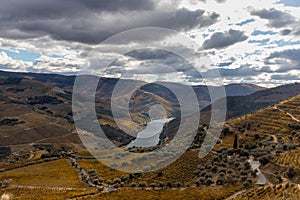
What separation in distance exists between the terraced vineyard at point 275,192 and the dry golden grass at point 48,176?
114 feet

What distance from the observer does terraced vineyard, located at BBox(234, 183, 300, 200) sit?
163 ft

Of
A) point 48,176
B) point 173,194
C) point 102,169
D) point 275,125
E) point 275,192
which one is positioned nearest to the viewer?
point 275,192

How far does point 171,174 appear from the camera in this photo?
234 ft

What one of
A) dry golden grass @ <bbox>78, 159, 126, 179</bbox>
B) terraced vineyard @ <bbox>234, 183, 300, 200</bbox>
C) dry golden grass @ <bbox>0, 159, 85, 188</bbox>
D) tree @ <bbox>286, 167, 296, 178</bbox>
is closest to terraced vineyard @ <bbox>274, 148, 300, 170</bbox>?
tree @ <bbox>286, 167, 296, 178</bbox>

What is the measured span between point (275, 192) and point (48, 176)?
5323 cm

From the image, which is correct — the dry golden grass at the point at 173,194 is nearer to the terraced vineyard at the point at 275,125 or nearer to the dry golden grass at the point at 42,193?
the dry golden grass at the point at 42,193

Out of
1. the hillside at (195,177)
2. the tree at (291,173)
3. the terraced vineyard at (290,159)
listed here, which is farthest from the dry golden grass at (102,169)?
the tree at (291,173)

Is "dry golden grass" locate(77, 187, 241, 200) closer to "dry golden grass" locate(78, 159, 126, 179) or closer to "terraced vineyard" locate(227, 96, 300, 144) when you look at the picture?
"dry golden grass" locate(78, 159, 126, 179)

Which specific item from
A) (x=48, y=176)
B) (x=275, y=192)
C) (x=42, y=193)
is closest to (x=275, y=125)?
(x=275, y=192)

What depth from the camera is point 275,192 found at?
53.4 m

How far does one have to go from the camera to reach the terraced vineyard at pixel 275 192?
49.8 metres

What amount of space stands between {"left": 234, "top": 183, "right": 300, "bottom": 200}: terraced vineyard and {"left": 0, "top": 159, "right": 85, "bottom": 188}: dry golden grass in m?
34.9

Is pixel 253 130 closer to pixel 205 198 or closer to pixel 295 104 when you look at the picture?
pixel 295 104

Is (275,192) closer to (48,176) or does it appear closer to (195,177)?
(195,177)
